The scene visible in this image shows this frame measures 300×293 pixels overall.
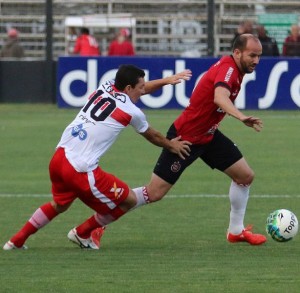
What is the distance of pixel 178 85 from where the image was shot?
24.7 metres

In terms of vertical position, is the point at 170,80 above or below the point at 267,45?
above

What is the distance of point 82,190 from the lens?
9.44 meters

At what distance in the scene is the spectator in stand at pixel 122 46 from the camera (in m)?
27.3

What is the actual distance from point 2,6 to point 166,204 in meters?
17.7

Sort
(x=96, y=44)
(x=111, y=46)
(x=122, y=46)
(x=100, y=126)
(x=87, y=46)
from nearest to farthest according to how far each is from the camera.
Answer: (x=100, y=126) < (x=122, y=46) < (x=87, y=46) < (x=111, y=46) < (x=96, y=44)

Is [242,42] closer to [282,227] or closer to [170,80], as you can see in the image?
[170,80]

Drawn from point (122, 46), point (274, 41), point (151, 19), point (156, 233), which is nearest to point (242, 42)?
point (156, 233)

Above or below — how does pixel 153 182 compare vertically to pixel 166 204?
above

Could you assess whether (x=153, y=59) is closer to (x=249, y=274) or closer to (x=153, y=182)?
(x=153, y=182)

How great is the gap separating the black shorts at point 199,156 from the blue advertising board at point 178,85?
13.9m

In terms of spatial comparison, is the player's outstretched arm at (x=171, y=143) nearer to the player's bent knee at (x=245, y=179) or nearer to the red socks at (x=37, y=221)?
the player's bent knee at (x=245, y=179)

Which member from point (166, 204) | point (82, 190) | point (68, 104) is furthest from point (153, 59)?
point (82, 190)

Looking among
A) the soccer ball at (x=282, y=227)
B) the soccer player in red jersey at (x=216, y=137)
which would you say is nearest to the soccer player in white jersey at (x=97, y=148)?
the soccer player in red jersey at (x=216, y=137)

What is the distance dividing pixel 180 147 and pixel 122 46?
17.6 meters
